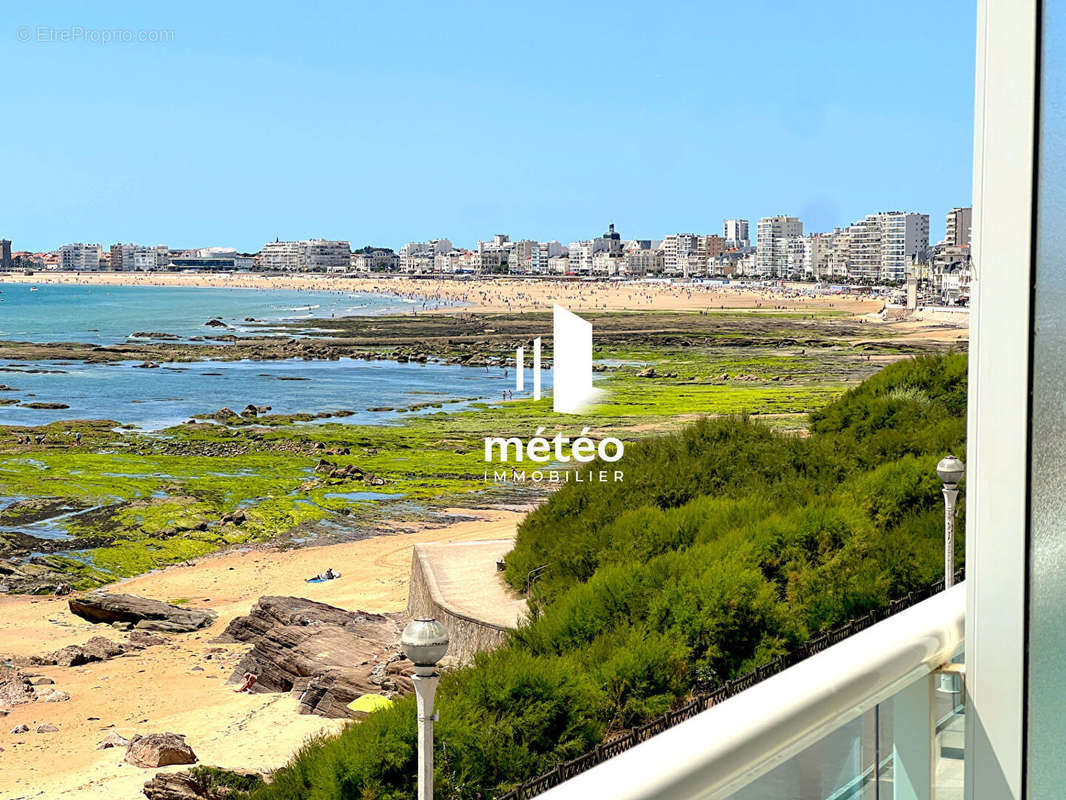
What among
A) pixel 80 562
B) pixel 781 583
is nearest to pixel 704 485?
pixel 781 583

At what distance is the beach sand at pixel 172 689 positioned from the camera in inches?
307

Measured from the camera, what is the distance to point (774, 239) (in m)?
40.9

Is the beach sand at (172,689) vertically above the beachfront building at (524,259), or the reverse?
the beachfront building at (524,259)

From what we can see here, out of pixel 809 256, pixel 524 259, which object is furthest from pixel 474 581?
pixel 524 259

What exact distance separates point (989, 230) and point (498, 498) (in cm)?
1989

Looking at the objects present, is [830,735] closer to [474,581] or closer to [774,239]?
[474,581]

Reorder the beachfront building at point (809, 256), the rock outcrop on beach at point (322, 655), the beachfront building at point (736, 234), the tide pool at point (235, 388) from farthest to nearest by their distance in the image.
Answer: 1. the beachfront building at point (809, 256)
2. the beachfront building at point (736, 234)
3. the tide pool at point (235, 388)
4. the rock outcrop on beach at point (322, 655)

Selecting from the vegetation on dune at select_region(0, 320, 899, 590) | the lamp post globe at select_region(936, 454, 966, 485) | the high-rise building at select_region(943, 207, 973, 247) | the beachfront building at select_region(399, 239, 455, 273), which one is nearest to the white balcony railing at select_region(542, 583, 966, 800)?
the lamp post globe at select_region(936, 454, 966, 485)

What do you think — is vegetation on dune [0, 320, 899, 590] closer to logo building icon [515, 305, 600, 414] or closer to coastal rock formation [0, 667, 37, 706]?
logo building icon [515, 305, 600, 414]

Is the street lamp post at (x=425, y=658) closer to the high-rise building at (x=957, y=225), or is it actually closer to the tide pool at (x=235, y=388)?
the tide pool at (x=235, y=388)

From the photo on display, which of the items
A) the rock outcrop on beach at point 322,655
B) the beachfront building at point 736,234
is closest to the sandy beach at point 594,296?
the beachfront building at point 736,234

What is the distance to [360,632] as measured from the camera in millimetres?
9625

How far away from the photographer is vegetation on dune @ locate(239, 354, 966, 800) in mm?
4242

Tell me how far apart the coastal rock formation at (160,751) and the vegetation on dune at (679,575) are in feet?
7.37
